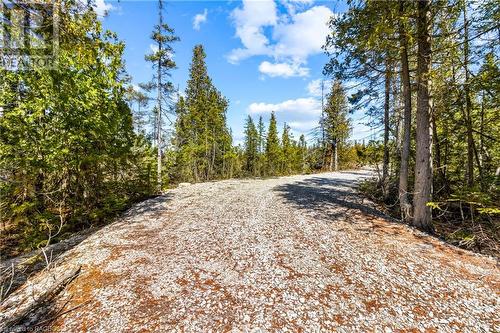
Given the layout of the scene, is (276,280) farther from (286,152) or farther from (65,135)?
(286,152)

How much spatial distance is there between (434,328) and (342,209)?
17.2 ft

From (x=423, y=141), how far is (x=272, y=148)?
96.3ft

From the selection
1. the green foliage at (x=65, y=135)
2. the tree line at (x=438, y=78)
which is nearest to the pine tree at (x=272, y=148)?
the tree line at (x=438, y=78)

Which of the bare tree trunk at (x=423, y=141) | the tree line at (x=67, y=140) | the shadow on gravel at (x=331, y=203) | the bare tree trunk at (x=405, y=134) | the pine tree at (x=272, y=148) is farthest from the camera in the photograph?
the pine tree at (x=272, y=148)

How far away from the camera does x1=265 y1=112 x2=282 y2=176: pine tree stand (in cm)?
3559

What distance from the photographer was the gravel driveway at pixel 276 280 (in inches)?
123

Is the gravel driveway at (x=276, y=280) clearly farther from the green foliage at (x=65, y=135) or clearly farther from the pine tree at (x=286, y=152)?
the pine tree at (x=286, y=152)

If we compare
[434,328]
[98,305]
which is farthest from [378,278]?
[98,305]

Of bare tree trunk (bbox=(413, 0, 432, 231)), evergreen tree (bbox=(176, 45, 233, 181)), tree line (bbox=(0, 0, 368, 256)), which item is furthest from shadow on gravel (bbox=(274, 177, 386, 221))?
evergreen tree (bbox=(176, 45, 233, 181))

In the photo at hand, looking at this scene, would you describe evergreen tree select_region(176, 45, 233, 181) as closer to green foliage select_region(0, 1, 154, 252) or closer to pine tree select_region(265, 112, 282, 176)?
pine tree select_region(265, 112, 282, 176)

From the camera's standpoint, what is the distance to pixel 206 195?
11039mm

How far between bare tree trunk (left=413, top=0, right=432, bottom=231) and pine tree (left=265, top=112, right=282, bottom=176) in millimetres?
28580

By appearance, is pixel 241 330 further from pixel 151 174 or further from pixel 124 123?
pixel 151 174

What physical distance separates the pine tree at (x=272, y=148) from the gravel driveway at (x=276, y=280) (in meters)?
29.0
